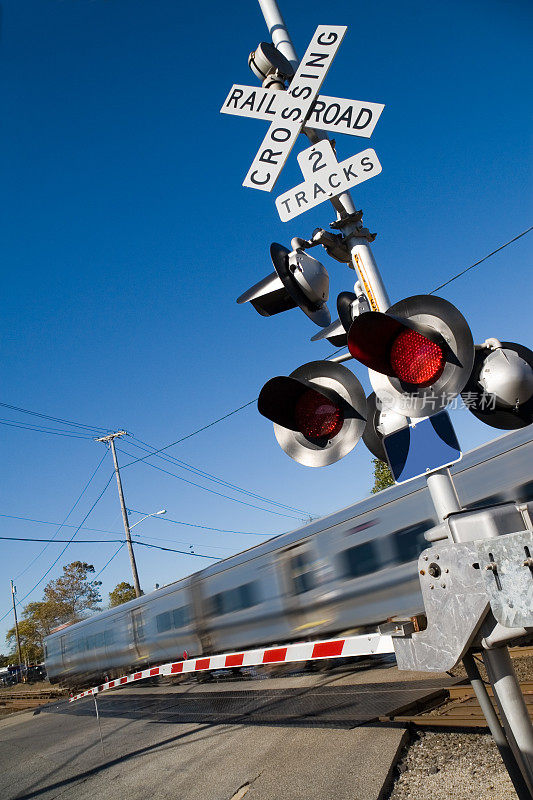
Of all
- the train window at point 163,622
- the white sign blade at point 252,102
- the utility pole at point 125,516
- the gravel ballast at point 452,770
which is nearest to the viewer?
the white sign blade at point 252,102

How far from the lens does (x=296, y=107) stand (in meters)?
3.01

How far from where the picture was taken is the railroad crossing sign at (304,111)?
2.92 m

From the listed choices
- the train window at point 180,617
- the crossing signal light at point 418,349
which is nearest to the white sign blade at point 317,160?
the crossing signal light at point 418,349

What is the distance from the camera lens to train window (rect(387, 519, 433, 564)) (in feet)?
27.2

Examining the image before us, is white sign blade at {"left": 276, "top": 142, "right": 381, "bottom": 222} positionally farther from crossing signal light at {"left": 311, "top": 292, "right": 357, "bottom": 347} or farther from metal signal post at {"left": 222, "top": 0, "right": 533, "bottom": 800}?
crossing signal light at {"left": 311, "top": 292, "right": 357, "bottom": 347}

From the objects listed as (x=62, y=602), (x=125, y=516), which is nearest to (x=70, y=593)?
(x=62, y=602)

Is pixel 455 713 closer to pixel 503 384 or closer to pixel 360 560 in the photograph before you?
pixel 360 560

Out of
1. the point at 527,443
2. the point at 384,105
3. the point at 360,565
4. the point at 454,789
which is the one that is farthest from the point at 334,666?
the point at 384,105

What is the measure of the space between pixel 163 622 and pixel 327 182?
1575cm

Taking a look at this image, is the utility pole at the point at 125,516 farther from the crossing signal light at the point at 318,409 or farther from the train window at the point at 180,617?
the crossing signal light at the point at 318,409

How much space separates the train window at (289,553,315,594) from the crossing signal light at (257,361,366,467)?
791 centimetres

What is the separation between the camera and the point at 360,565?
30.3 ft

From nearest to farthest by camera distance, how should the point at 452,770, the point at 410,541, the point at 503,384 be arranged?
1. the point at 503,384
2. the point at 452,770
3. the point at 410,541

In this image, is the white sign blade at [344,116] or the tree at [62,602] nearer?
the white sign blade at [344,116]
